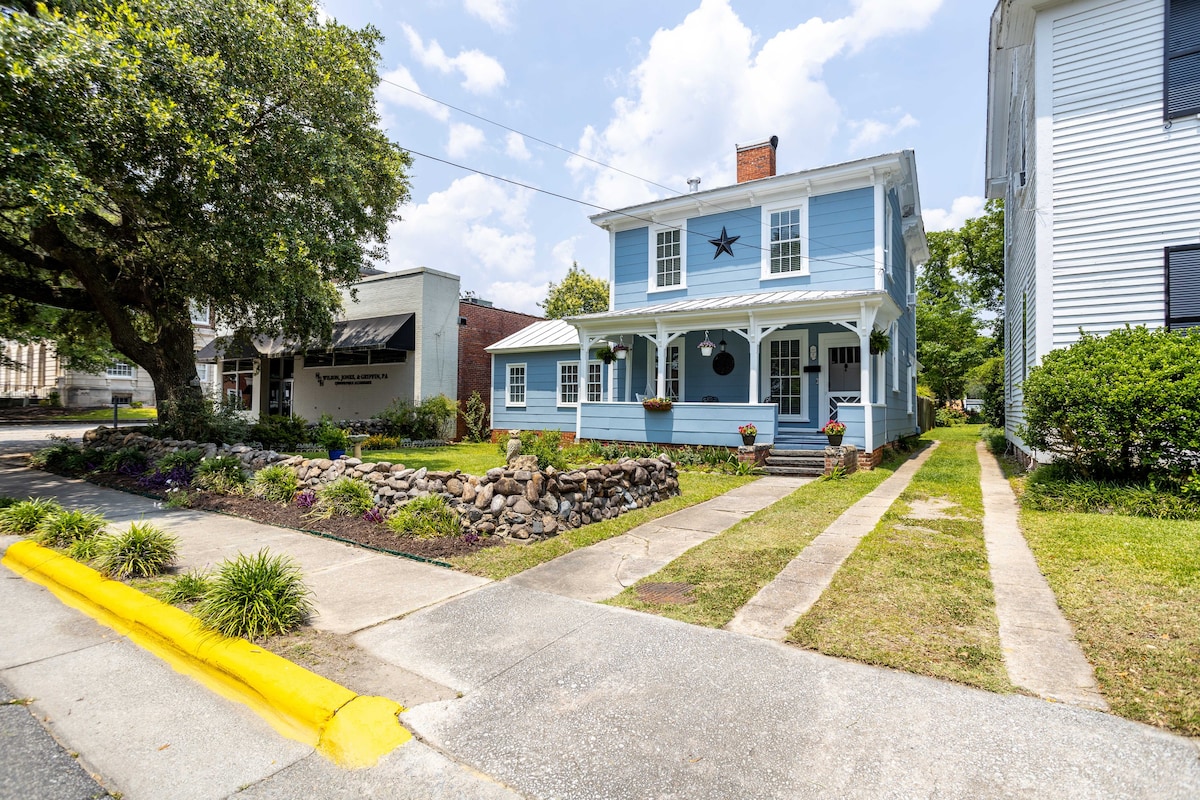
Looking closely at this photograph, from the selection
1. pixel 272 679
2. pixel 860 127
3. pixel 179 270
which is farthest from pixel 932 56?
pixel 179 270

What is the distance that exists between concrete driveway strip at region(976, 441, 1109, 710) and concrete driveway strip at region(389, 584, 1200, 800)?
0.82ft

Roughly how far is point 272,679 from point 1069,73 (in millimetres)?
12866

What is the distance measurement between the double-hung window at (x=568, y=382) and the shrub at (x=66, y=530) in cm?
1254

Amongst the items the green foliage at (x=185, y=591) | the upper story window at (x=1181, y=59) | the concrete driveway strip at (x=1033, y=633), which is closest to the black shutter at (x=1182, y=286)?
the upper story window at (x=1181, y=59)

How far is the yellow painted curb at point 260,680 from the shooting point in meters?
2.86

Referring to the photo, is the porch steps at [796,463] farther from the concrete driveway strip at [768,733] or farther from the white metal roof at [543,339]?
the concrete driveway strip at [768,733]

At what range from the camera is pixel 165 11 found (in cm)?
855

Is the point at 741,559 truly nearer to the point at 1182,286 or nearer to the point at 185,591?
the point at 185,591

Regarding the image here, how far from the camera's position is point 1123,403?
6.98 meters

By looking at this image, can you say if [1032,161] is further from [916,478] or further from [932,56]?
[916,478]

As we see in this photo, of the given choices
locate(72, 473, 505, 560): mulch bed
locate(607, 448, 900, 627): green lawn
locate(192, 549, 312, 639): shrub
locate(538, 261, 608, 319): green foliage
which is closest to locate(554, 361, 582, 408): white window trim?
locate(607, 448, 900, 627): green lawn

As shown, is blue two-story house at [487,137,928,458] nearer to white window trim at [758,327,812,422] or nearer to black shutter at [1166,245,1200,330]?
white window trim at [758,327,812,422]

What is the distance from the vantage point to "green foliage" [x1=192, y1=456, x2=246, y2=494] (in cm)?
888

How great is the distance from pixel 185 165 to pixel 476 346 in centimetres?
1266
